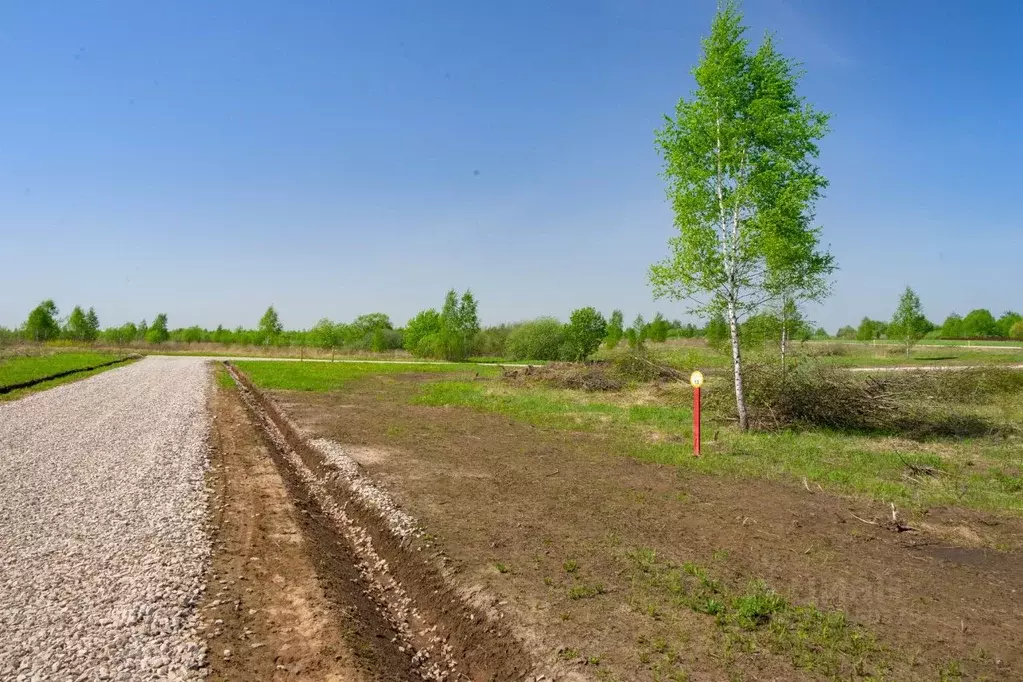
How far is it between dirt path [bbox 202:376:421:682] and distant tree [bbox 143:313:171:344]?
9802 cm

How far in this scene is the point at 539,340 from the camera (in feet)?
200

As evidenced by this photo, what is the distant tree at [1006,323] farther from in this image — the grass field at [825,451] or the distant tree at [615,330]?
the grass field at [825,451]

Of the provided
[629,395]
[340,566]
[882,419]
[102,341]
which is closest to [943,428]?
[882,419]

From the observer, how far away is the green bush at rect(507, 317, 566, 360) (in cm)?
5947

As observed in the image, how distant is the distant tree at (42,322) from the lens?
234 ft

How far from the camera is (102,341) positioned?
8931cm

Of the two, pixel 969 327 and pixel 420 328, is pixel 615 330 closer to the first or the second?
pixel 420 328

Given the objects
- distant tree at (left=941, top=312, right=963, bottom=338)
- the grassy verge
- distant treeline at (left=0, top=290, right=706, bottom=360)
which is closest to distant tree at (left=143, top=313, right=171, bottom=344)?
distant treeline at (left=0, top=290, right=706, bottom=360)

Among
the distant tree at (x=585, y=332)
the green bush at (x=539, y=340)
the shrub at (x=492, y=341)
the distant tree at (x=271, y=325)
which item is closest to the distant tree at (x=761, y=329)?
the distant tree at (x=585, y=332)

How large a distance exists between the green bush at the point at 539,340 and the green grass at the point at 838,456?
3872cm

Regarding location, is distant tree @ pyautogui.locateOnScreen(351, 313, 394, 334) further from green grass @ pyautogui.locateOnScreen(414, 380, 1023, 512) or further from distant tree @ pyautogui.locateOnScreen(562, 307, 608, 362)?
green grass @ pyautogui.locateOnScreen(414, 380, 1023, 512)

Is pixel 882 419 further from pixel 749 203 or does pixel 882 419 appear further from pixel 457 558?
pixel 457 558

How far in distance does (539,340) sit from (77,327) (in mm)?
73214

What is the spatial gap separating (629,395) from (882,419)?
10797mm
